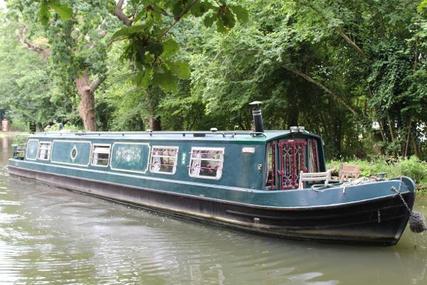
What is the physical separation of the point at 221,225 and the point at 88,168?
5368 millimetres

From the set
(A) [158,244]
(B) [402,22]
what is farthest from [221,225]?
(B) [402,22]

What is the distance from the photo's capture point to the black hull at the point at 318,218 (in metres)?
7.30

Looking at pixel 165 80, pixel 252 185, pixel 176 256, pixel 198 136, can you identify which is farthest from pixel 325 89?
pixel 165 80

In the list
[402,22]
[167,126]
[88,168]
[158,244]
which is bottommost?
[158,244]

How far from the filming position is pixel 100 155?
12992 millimetres

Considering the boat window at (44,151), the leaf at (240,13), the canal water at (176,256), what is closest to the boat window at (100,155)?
the canal water at (176,256)

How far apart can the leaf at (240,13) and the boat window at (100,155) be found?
10.3 metres

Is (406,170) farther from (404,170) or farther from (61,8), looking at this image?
(61,8)

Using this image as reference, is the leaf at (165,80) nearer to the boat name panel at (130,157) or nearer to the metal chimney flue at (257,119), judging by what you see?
the metal chimney flue at (257,119)

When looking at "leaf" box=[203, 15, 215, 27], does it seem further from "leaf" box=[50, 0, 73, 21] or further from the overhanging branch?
the overhanging branch

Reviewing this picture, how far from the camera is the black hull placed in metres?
7.30

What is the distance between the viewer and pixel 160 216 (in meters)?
10.5

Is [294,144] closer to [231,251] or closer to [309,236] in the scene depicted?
[309,236]

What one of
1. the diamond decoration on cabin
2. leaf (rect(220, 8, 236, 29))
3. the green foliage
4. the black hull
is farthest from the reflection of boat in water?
leaf (rect(220, 8, 236, 29))
